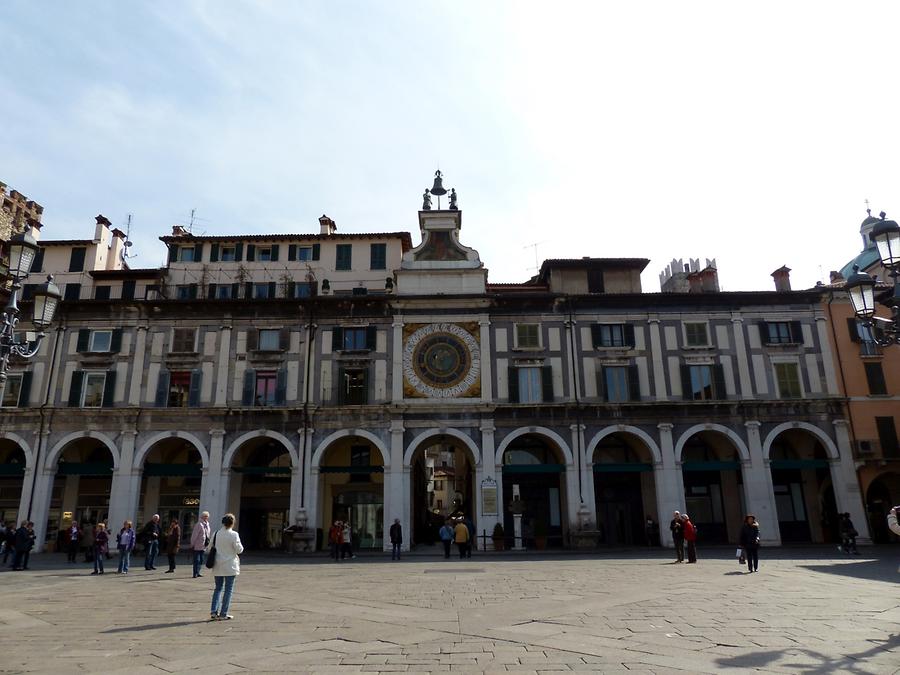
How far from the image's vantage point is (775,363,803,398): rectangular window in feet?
117

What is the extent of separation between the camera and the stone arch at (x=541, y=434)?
3438cm

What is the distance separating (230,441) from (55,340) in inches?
464

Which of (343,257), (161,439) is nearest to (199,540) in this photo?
(161,439)

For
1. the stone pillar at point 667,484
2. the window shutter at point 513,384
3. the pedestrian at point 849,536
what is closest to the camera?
the pedestrian at point 849,536

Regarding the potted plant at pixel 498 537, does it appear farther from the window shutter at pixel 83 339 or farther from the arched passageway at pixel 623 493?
the window shutter at pixel 83 339

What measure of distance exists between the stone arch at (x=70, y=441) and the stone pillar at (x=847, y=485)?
124ft

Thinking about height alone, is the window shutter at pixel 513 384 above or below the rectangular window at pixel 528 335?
below

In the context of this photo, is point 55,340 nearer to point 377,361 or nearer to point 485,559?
point 377,361

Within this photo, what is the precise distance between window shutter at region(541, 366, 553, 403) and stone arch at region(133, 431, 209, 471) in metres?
18.3

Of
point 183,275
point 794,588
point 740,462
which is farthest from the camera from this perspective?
point 183,275

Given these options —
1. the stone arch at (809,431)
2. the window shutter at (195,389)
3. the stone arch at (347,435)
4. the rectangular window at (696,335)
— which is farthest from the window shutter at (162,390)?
the stone arch at (809,431)

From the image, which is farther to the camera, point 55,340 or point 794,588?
point 55,340

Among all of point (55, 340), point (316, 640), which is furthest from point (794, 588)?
point (55, 340)

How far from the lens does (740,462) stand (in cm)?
3456
